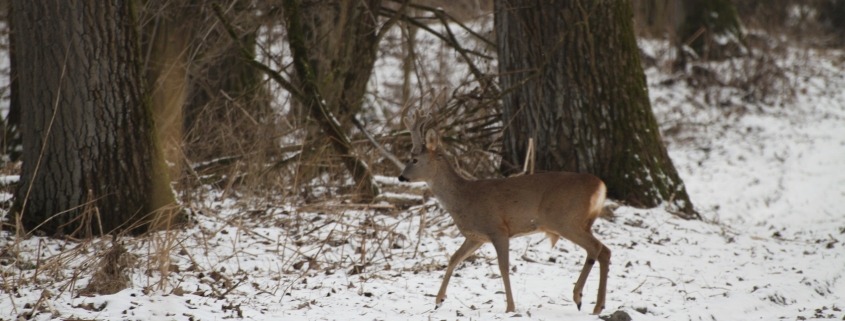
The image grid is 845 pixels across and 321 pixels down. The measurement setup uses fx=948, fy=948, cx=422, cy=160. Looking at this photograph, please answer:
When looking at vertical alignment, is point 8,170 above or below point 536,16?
below

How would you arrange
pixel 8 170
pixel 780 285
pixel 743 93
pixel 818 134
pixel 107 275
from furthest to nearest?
1. pixel 743 93
2. pixel 818 134
3. pixel 8 170
4. pixel 780 285
5. pixel 107 275

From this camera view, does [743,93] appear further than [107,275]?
Yes

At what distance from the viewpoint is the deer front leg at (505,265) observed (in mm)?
6121

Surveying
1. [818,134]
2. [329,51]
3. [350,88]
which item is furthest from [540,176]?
[818,134]

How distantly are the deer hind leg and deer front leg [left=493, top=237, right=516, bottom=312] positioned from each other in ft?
1.42

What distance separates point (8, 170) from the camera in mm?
8945

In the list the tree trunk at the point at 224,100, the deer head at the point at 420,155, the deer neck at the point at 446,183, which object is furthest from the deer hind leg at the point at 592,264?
the tree trunk at the point at 224,100

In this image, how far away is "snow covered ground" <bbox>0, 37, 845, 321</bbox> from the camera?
5.88 meters

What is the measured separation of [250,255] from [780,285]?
4.05m

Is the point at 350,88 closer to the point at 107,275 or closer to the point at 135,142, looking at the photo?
the point at 135,142

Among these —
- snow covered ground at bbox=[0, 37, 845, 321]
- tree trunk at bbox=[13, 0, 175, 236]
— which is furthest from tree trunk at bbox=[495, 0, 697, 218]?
tree trunk at bbox=[13, 0, 175, 236]

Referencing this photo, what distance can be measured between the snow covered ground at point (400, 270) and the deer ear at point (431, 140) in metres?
0.95

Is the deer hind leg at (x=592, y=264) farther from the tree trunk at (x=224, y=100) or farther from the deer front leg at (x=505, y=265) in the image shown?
the tree trunk at (x=224, y=100)

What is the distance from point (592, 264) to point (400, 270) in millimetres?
1625
